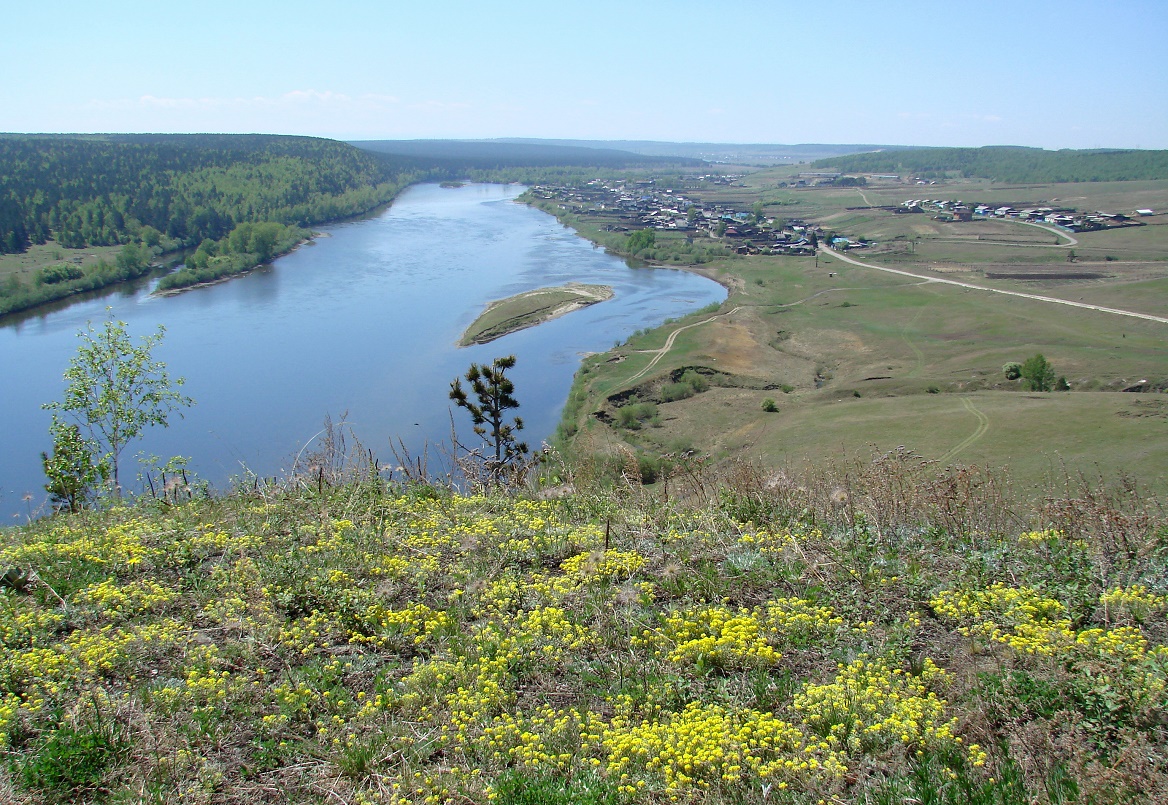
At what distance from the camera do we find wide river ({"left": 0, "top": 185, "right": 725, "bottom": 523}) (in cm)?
2614

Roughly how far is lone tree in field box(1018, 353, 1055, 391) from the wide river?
17730 millimetres

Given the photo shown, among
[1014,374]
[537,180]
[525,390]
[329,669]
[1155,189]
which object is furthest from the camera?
[537,180]

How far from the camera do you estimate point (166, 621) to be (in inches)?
159

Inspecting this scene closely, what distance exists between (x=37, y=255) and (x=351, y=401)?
132 feet

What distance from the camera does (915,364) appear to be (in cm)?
3300

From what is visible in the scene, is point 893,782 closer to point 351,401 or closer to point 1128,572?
point 1128,572

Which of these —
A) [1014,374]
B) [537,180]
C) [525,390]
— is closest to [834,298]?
[1014,374]

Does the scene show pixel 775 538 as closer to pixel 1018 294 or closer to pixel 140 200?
pixel 1018 294

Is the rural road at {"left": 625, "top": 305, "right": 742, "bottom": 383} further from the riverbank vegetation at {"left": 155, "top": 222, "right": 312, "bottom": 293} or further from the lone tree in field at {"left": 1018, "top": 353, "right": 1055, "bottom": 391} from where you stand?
the riverbank vegetation at {"left": 155, "top": 222, "right": 312, "bottom": 293}

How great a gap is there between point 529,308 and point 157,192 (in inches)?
1905

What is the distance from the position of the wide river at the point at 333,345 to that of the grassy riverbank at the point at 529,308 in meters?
0.82

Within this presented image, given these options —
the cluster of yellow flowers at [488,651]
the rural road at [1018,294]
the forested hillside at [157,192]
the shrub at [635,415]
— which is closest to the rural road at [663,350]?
the shrub at [635,415]

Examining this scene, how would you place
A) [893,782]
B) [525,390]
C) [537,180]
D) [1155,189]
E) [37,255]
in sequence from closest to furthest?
[893,782] < [525,390] < [37,255] < [1155,189] < [537,180]

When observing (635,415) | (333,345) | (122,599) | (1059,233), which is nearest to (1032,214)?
(1059,233)
